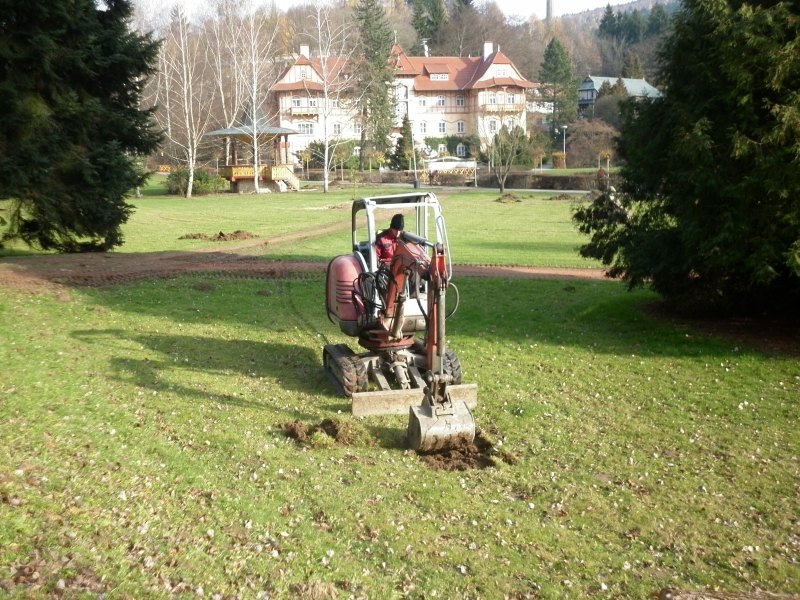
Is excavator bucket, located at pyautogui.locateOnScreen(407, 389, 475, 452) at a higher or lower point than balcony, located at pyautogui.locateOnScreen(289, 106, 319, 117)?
lower

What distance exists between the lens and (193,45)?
78062mm

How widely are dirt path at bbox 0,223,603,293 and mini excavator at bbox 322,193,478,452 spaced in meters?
9.75

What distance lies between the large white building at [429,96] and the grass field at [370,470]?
77.8 meters

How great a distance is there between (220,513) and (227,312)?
10.8 meters

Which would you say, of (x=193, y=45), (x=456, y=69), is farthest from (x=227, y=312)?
(x=456, y=69)

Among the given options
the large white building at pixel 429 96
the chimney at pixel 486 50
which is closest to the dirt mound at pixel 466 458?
the large white building at pixel 429 96

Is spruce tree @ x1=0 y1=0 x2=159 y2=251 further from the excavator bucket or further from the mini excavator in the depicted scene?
the excavator bucket

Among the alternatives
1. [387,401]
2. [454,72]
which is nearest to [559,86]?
[454,72]

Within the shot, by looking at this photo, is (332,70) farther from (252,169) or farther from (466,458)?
(466,458)

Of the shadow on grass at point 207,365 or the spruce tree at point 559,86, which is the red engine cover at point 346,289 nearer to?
the shadow on grass at point 207,365

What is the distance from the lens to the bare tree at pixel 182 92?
62.9m

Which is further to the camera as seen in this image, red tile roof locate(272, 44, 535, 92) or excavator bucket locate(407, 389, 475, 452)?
red tile roof locate(272, 44, 535, 92)

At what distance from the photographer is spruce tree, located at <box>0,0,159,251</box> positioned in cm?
2225

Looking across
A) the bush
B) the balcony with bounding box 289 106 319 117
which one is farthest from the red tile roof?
the bush
